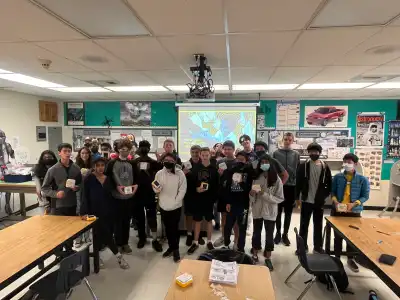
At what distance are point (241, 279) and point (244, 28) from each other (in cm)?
203

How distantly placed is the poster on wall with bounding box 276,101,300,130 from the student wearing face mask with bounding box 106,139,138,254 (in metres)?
4.30

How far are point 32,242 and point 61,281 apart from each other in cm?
54

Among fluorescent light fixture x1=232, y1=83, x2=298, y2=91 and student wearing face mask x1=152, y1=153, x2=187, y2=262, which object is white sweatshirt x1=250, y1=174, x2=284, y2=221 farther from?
fluorescent light fixture x1=232, y1=83, x2=298, y2=91

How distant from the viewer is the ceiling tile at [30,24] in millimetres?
1740

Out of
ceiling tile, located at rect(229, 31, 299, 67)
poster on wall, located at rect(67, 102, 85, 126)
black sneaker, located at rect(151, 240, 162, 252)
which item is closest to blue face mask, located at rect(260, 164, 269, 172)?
ceiling tile, located at rect(229, 31, 299, 67)

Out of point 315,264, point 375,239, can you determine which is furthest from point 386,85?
point 315,264

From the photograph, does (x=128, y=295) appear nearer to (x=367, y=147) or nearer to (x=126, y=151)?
(x=126, y=151)

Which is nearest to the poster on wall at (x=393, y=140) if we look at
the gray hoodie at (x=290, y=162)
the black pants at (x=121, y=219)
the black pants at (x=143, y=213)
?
the gray hoodie at (x=290, y=162)

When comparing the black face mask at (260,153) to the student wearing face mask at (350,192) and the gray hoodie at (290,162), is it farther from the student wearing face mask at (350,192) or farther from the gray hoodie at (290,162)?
the student wearing face mask at (350,192)

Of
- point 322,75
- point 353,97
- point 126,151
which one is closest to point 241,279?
point 126,151

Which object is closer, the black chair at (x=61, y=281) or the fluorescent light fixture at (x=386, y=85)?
the black chair at (x=61, y=281)

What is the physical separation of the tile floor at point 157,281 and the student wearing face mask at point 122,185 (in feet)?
1.51

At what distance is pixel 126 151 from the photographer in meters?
3.32

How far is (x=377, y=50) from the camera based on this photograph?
2574 mm
